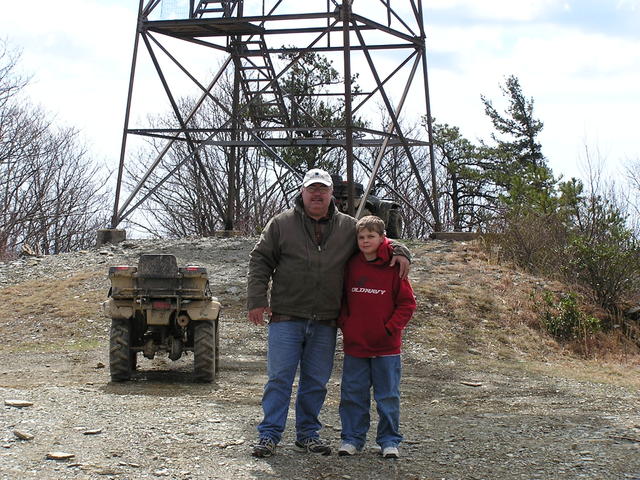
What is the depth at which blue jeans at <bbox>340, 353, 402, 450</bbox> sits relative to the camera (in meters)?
6.83

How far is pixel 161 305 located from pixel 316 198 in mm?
3724

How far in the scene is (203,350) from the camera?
1030cm

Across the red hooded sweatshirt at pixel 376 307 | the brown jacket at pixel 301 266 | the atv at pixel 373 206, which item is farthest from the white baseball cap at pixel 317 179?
the atv at pixel 373 206

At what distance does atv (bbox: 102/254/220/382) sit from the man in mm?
3272

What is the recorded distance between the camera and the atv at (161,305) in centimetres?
1014

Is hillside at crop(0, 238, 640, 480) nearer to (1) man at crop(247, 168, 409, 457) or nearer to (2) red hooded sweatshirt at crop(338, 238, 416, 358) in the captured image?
(1) man at crop(247, 168, 409, 457)

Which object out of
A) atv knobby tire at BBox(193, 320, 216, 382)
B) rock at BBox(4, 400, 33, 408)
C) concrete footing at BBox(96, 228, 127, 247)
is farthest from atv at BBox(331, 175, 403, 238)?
rock at BBox(4, 400, 33, 408)

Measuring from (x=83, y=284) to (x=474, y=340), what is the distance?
709 centimetres

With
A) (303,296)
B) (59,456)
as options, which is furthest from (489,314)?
(59,456)

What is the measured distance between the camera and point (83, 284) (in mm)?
17219

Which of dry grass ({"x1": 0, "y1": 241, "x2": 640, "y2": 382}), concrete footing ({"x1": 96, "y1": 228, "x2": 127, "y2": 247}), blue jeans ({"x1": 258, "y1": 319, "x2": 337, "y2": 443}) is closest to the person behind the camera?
blue jeans ({"x1": 258, "y1": 319, "x2": 337, "y2": 443})

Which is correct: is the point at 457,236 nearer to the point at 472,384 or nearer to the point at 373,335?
the point at 472,384

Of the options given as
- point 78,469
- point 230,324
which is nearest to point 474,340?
point 230,324

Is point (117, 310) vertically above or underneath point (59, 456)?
above
